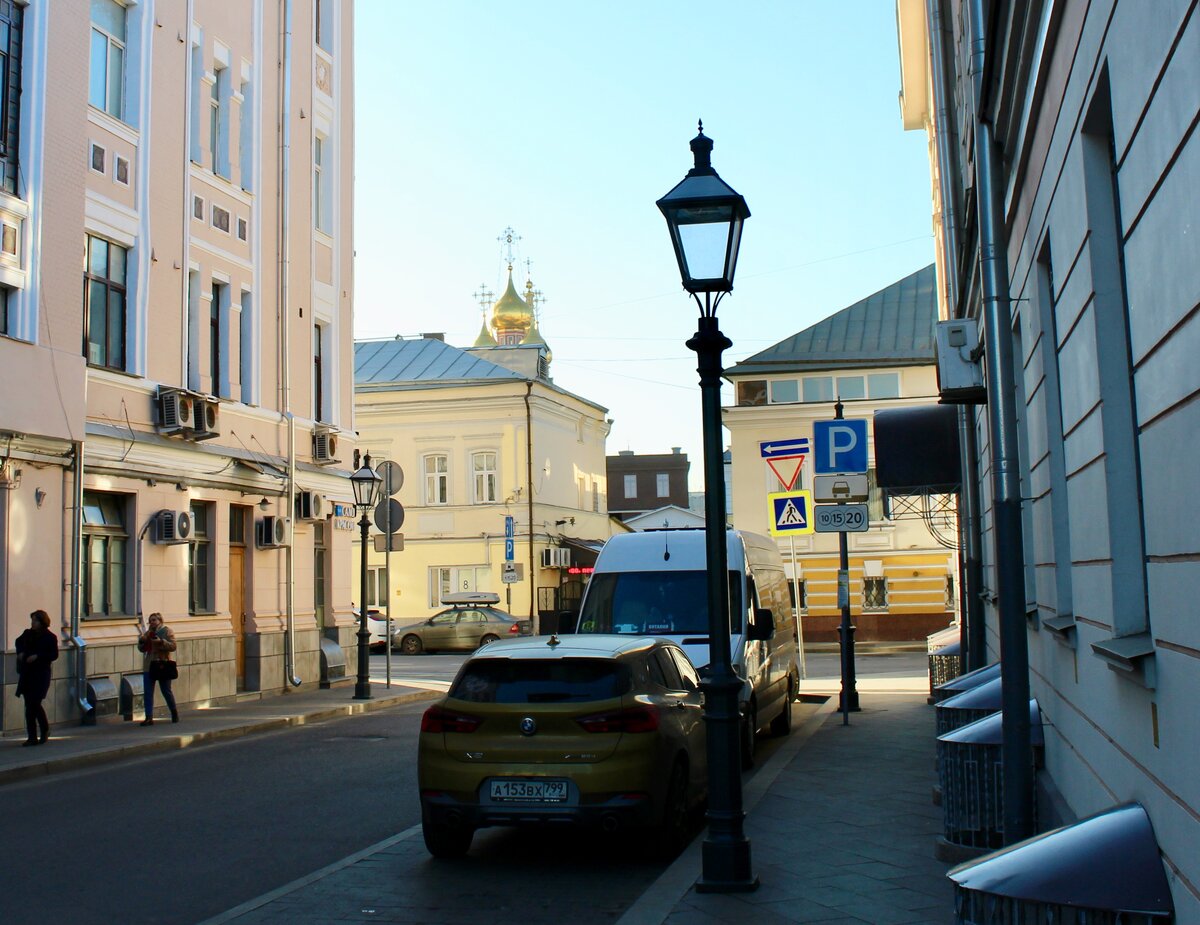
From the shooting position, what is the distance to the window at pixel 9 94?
59.1 ft

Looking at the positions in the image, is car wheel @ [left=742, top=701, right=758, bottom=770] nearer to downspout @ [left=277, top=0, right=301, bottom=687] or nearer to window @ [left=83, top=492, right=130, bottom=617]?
window @ [left=83, top=492, right=130, bottom=617]

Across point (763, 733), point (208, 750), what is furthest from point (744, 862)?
point (208, 750)

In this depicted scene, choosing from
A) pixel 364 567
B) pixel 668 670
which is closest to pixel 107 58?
pixel 364 567

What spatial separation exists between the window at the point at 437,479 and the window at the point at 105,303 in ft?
107

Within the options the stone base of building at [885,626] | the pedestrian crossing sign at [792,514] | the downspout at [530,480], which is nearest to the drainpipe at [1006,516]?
the pedestrian crossing sign at [792,514]

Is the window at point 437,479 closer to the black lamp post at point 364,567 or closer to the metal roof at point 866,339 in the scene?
the metal roof at point 866,339

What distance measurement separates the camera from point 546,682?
9.24 m

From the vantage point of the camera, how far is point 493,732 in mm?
9000

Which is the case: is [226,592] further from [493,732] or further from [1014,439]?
[1014,439]

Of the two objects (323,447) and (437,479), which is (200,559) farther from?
(437,479)

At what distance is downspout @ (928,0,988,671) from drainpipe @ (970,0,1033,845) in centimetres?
792

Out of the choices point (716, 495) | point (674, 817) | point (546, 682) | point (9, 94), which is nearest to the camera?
point (716, 495)

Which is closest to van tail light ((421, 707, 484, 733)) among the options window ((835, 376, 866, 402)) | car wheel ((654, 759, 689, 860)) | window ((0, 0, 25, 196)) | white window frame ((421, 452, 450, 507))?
car wheel ((654, 759, 689, 860))

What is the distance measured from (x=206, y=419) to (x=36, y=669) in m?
6.40
